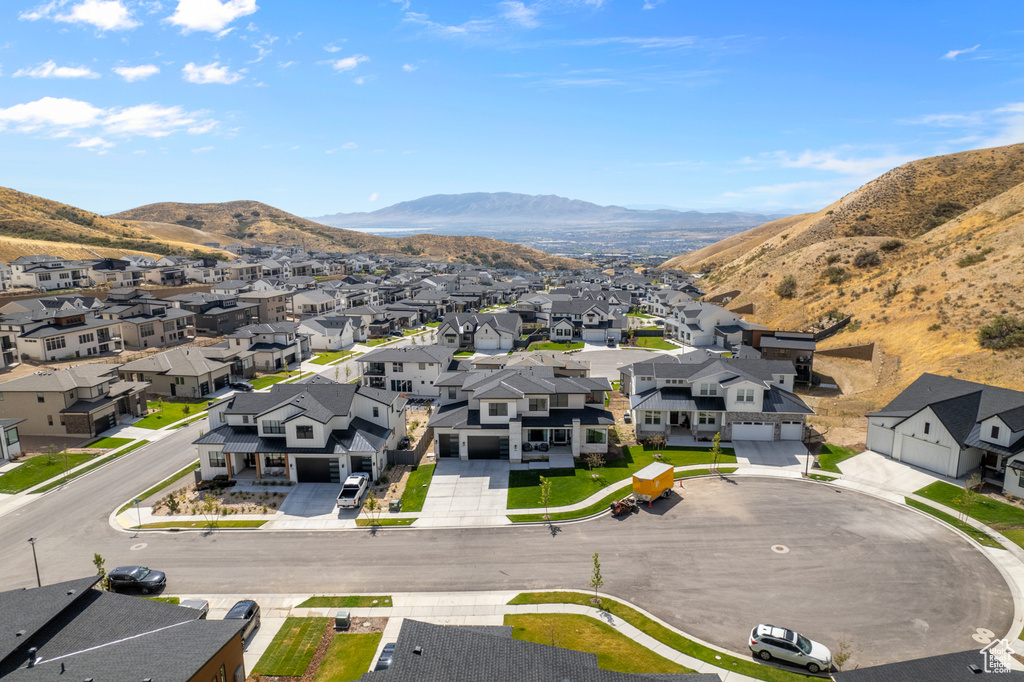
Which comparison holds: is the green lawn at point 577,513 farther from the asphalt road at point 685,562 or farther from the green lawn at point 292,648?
the green lawn at point 292,648

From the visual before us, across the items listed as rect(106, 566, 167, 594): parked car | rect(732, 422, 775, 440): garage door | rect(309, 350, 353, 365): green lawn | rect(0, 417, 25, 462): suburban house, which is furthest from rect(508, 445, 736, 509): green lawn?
rect(309, 350, 353, 365): green lawn

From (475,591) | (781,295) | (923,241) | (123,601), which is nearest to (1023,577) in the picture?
(475,591)

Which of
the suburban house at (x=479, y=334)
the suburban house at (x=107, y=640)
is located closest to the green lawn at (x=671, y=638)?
the suburban house at (x=107, y=640)

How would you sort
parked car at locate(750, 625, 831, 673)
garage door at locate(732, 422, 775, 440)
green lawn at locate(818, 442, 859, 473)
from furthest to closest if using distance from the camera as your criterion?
garage door at locate(732, 422, 775, 440) → green lawn at locate(818, 442, 859, 473) → parked car at locate(750, 625, 831, 673)

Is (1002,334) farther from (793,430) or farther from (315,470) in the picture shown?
(315,470)

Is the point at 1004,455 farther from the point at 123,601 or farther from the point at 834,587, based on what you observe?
the point at 123,601

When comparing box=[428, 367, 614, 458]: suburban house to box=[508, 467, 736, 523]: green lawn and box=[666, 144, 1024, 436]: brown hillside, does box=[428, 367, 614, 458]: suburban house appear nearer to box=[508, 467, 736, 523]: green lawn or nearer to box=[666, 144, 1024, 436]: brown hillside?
box=[508, 467, 736, 523]: green lawn
